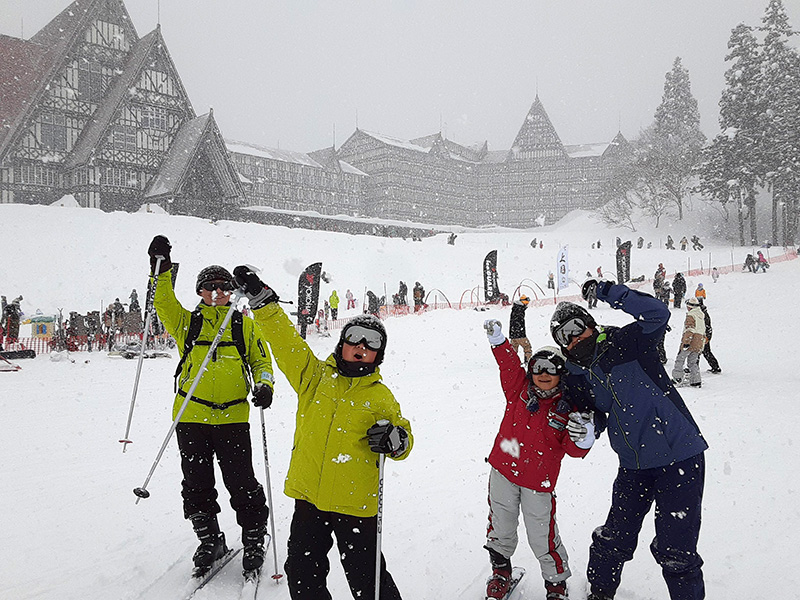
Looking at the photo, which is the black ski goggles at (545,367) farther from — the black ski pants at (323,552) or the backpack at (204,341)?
the backpack at (204,341)

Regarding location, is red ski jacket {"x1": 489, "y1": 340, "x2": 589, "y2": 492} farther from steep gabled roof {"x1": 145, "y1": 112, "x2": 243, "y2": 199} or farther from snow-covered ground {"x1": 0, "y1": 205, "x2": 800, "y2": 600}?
steep gabled roof {"x1": 145, "y1": 112, "x2": 243, "y2": 199}

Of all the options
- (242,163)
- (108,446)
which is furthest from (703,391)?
(242,163)

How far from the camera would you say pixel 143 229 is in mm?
26812

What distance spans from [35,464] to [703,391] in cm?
922

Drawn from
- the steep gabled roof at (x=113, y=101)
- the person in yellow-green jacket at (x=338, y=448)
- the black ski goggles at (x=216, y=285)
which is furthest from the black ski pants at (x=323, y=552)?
Result: the steep gabled roof at (x=113, y=101)

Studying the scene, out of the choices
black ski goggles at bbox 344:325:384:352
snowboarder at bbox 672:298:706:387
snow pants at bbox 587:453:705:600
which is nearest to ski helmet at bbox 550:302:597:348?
snow pants at bbox 587:453:705:600

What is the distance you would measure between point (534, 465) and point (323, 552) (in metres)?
1.15

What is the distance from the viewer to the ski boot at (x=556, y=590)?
2.77 m

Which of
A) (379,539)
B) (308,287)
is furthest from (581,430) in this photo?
(308,287)

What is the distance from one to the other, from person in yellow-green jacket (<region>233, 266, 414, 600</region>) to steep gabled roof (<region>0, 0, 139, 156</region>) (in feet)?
122

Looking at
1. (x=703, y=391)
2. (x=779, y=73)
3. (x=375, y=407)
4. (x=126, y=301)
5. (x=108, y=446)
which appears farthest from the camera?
(x=779, y=73)

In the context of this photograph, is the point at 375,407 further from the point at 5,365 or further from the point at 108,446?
the point at 5,365

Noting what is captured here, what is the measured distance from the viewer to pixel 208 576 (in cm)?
309

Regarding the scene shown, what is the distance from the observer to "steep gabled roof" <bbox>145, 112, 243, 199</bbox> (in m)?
32.6
